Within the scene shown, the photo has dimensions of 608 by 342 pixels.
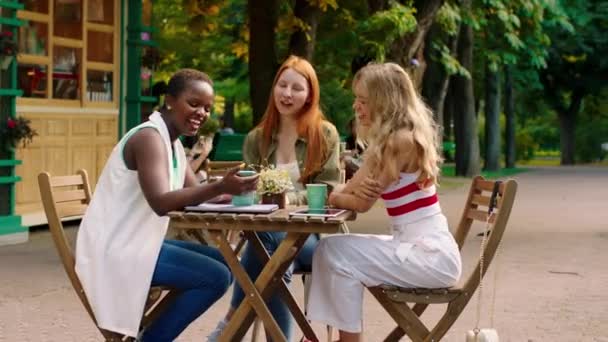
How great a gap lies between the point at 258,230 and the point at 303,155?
4.15 feet

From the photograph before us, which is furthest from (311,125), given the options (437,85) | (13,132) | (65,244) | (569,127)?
(569,127)

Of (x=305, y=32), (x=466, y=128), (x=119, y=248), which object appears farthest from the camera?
(x=466, y=128)

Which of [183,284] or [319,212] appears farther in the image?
[319,212]

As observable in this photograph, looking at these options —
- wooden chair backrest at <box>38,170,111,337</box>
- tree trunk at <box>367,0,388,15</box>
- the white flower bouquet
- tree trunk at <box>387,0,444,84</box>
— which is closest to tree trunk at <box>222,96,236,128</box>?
tree trunk at <box>387,0,444,84</box>

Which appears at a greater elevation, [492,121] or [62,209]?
[62,209]

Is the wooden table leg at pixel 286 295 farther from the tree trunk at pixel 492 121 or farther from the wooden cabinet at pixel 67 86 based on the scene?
the tree trunk at pixel 492 121

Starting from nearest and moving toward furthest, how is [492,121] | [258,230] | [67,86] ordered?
1. [258,230]
2. [67,86]
3. [492,121]

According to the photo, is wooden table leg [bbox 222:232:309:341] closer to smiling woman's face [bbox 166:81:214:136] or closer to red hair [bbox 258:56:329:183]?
smiling woman's face [bbox 166:81:214:136]

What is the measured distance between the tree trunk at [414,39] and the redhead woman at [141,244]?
14.1 metres

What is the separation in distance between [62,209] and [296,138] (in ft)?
4.70

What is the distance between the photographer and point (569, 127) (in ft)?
164

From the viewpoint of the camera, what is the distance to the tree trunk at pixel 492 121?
3631 centimetres

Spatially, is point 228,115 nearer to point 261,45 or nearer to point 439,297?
point 261,45

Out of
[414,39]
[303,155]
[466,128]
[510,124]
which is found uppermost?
[414,39]
